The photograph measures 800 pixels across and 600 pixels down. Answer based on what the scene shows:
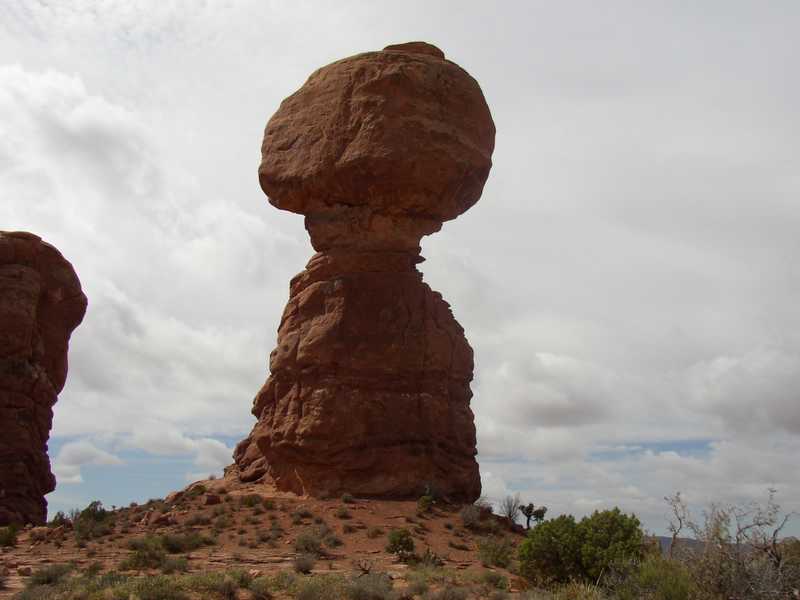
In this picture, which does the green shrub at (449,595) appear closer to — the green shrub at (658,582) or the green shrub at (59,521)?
Answer: the green shrub at (658,582)

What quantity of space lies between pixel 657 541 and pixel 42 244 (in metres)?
36.1

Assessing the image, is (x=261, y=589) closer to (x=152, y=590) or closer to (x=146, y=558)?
(x=152, y=590)

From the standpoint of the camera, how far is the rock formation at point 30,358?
39.3 meters

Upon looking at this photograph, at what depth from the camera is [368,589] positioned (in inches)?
635

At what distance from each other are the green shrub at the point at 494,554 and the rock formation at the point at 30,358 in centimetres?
2287

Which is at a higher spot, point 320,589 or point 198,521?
point 198,521

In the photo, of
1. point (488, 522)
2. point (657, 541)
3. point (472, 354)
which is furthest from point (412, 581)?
point (472, 354)

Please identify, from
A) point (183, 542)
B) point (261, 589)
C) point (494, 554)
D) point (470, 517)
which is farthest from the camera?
point (470, 517)

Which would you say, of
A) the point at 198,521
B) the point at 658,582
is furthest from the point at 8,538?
the point at 658,582

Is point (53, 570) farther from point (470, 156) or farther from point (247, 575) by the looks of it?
point (470, 156)

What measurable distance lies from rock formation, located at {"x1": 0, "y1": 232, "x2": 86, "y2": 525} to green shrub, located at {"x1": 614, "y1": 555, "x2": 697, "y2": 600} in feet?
98.4

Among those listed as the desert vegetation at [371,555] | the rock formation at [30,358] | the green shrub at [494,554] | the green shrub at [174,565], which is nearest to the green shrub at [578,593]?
the desert vegetation at [371,555]

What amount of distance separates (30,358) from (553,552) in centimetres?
3098

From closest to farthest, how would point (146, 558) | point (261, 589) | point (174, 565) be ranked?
1. point (261, 589)
2. point (174, 565)
3. point (146, 558)
